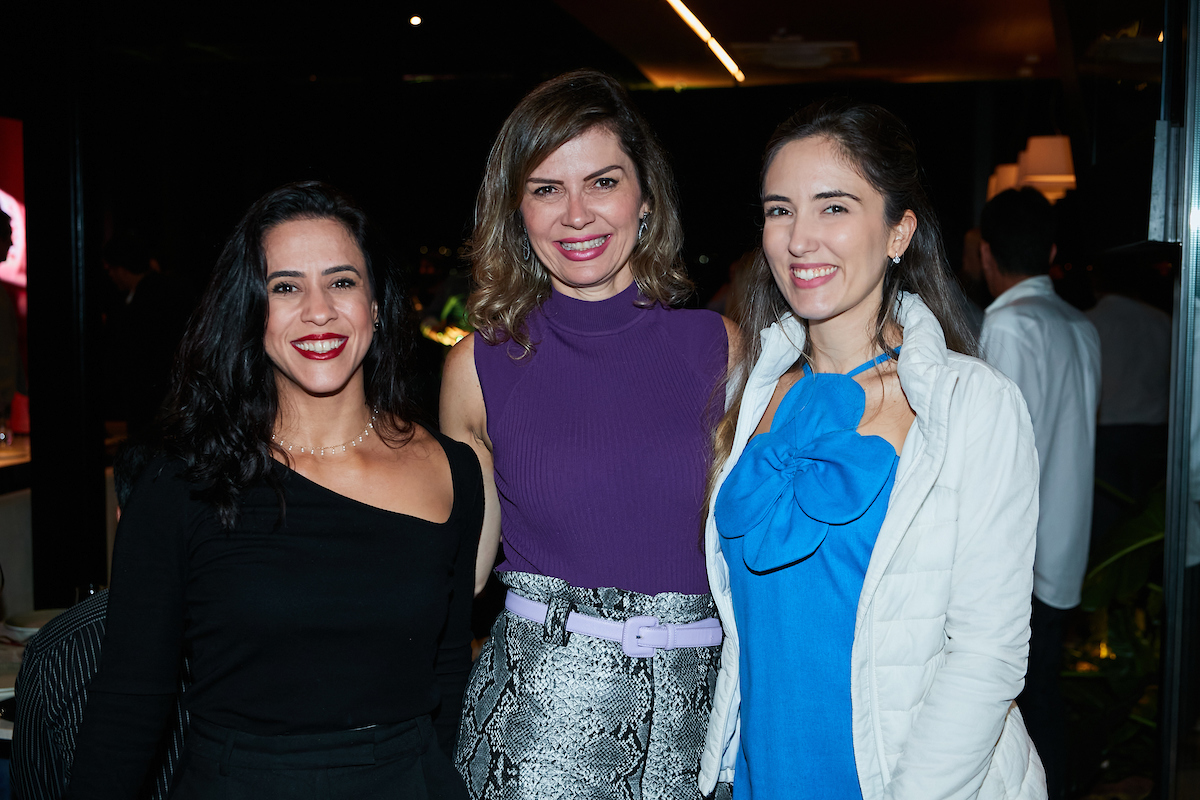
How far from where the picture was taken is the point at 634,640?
1713mm

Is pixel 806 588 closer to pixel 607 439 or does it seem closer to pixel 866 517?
pixel 866 517

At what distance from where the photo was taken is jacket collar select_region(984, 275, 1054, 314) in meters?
3.65

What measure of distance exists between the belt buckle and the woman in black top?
0.31m

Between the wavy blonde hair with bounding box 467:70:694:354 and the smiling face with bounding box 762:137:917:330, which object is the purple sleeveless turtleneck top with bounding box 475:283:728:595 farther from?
the smiling face with bounding box 762:137:917:330

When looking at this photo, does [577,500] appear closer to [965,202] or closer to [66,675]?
[66,675]

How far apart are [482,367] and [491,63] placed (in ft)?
24.9

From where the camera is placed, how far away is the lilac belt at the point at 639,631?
1.71 metres

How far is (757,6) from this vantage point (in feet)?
23.4

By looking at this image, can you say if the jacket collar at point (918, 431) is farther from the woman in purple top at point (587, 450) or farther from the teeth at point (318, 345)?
the teeth at point (318, 345)

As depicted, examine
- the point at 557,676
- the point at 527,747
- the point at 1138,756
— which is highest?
the point at 557,676

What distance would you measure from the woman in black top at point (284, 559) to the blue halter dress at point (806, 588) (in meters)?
0.51

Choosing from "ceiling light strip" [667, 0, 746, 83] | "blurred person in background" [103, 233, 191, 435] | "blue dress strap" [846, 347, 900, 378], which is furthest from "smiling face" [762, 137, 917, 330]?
"ceiling light strip" [667, 0, 746, 83]

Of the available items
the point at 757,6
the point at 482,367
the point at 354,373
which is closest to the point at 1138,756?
the point at 482,367

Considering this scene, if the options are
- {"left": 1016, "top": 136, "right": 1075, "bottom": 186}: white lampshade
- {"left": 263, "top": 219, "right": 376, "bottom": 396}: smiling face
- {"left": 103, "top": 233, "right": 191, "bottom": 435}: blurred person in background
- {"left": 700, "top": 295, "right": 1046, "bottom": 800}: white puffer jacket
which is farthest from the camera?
{"left": 1016, "top": 136, "right": 1075, "bottom": 186}: white lampshade
